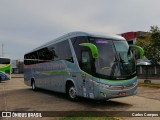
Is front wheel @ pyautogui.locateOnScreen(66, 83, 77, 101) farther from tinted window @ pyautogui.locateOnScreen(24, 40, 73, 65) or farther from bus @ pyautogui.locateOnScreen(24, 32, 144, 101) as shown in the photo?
tinted window @ pyautogui.locateOnScreen(24, 40, 73, 65)

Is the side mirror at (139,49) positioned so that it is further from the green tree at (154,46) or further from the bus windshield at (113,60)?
the green tree at (154,46)

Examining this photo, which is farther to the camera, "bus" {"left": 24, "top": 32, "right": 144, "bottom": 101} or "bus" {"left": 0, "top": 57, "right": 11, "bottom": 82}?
"bus" {"left": 0, "top": 57, "right": 11, "bottom": 82}

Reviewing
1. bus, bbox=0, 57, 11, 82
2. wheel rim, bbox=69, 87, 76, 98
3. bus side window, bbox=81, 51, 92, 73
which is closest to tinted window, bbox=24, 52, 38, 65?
wheel rim, bbox=69, 87, 76, 98

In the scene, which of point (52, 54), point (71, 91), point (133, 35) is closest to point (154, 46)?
point (52, 54)

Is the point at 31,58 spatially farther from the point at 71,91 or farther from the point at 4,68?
the point at 4,68

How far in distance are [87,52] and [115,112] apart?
119 inches

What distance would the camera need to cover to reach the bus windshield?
1130 cm

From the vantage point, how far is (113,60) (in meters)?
11.5

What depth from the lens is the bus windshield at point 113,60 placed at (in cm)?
1130

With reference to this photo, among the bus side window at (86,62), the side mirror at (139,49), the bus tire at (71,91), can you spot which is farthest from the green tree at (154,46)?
the bus side window at (86,62)

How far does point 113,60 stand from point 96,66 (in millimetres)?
847

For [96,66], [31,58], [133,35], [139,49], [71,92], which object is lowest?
[71,92]

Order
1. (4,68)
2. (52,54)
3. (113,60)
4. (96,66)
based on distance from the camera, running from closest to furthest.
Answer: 1. (96,66)
2. (113,60)
3. (52,54)
4. (4,68)

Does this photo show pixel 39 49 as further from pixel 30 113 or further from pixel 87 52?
pixel 30 113
